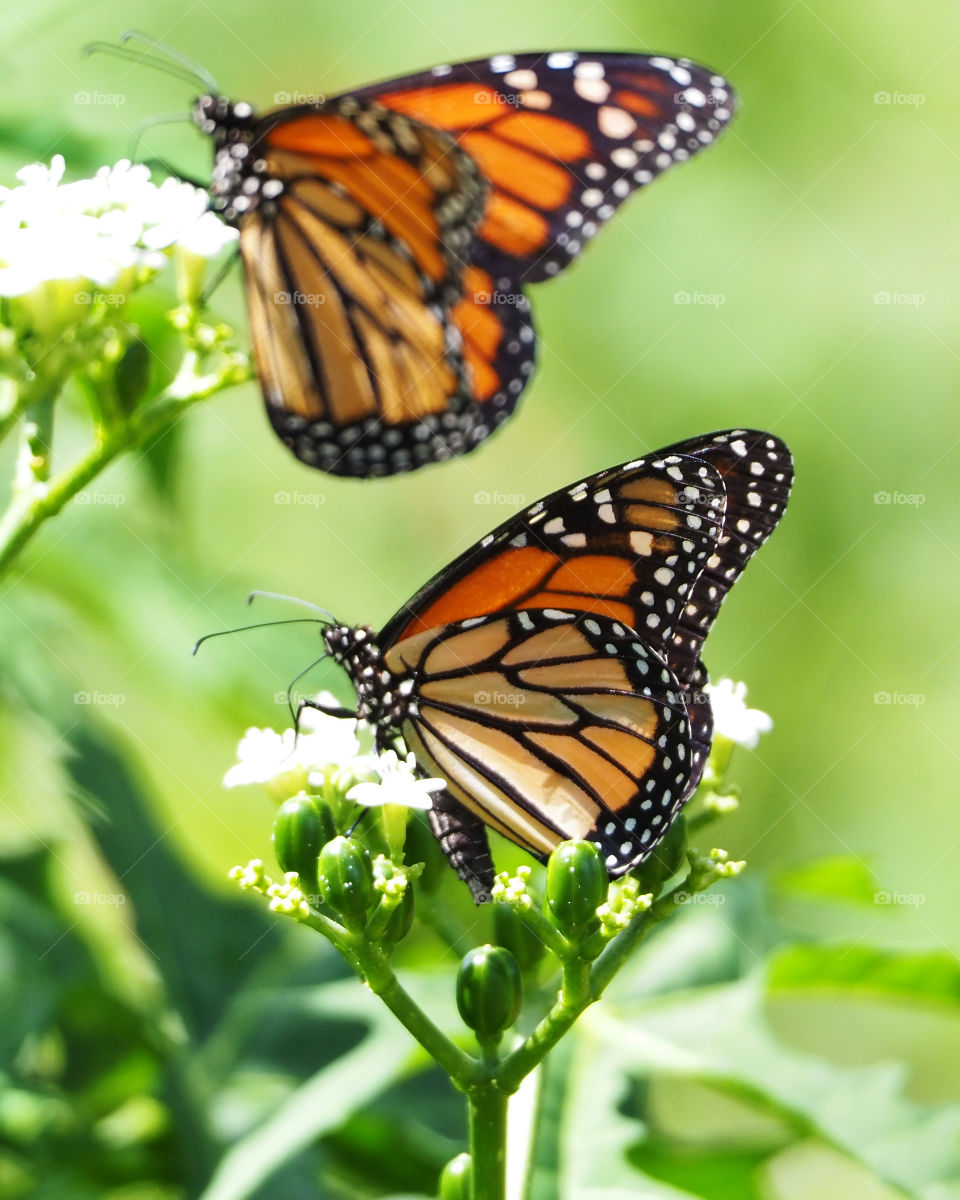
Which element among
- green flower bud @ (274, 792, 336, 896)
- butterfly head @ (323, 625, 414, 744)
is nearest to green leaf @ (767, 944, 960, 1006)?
butterfly head @ (323, 625, 414, 744)

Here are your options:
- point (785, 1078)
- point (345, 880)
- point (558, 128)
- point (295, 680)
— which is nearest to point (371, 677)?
point (295, 680)

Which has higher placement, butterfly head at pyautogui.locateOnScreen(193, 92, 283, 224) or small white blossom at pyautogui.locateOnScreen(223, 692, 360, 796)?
butterfly head at pyautogui.locateOnScreen(193, 92, 283, 224)

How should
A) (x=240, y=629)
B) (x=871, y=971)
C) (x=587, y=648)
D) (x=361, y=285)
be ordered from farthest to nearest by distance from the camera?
(x=361, y=285) < (x=240, y=629) < (x=871, y=971) < (x=587, y=648)

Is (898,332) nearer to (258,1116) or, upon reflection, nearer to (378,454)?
(378,454)

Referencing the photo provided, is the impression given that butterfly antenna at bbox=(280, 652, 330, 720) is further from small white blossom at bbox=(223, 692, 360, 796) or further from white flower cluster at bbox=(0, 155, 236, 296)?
white flower cluster at bbox=(0, 155, 236, 296)

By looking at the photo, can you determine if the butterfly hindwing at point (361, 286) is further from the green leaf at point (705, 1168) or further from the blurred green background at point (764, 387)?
the green leaf at point (705, 1168)

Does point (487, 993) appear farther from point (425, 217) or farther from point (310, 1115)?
point (425, 217)

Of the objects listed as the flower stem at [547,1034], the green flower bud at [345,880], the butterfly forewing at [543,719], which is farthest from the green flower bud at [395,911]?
the butterfly forewing at [543,719]
